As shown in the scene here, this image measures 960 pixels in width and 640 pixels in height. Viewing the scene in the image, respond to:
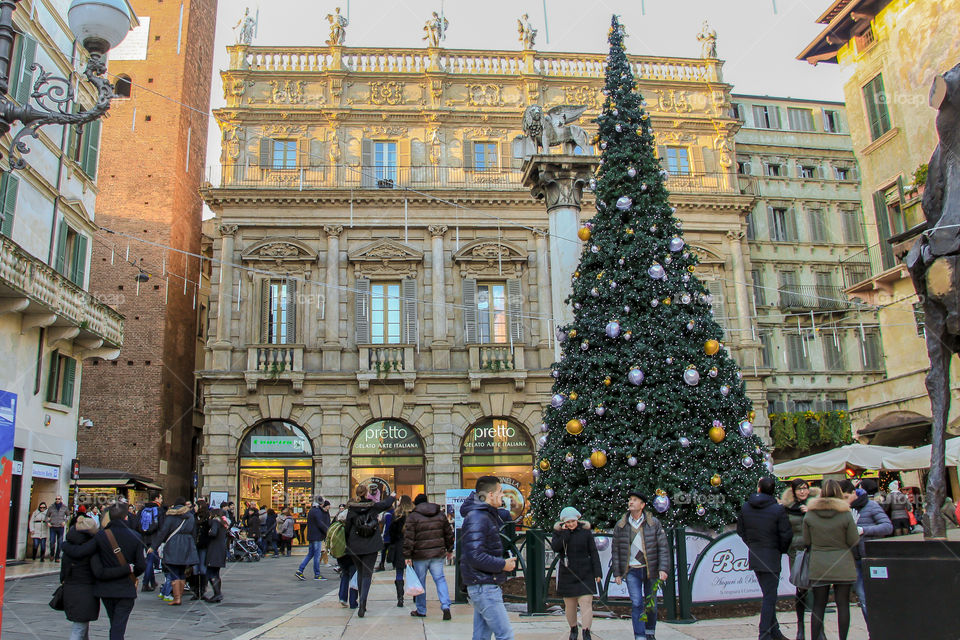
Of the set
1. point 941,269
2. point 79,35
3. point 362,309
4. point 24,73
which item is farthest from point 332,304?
point 941,269

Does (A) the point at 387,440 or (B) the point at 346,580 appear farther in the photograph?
(A) the point at 387,440

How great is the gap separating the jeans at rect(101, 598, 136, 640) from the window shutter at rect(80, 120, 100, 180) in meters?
18.2

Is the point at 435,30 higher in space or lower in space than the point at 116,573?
higher

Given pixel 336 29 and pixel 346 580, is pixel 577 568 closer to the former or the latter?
pixel 346 580

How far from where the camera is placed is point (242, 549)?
71.9 feet

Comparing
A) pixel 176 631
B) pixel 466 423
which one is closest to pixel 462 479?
pixel 466 423

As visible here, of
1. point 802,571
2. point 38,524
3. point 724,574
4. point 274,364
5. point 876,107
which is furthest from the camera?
point 274,364

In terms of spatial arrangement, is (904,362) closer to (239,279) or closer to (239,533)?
(239,533)

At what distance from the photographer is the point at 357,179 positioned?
2933 centimetres

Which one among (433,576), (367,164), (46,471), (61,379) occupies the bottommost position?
(433,576)

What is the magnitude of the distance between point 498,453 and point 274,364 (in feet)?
26.6

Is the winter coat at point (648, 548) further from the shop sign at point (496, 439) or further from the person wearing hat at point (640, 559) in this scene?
the shop sign at point (496, 439)

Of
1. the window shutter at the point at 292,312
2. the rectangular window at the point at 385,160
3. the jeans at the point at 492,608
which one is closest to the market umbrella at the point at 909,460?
the jeans at the point at 492,608

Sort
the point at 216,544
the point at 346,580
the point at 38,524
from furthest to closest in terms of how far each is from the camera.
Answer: the point at 38,524 < the point at 216,544 < the point at 346,580
